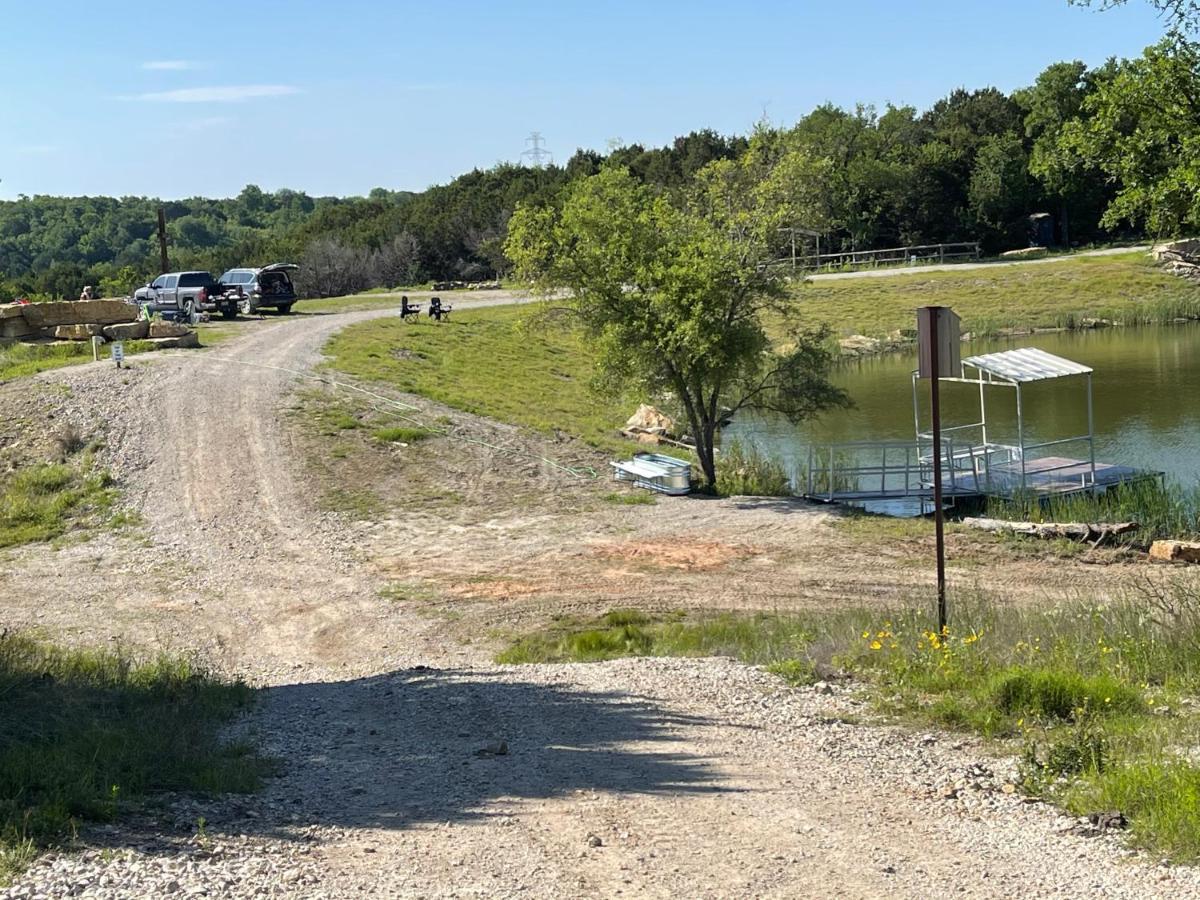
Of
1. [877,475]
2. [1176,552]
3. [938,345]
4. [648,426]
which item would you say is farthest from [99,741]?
[648,426]

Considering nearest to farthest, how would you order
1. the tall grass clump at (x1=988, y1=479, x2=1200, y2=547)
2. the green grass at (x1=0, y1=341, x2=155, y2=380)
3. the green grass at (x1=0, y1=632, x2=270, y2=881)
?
1. the green grass at (x1=0, y1=632, x2=270, y2=881)
2. the tall grass clump at (x1=988, y1=479, x2=1200, y2=547)
3. the green grass at (x1=0, y1=341, x2=155, y2=380)

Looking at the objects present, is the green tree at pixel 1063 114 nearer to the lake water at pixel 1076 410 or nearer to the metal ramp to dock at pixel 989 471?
the lake water at pixel 1076 410

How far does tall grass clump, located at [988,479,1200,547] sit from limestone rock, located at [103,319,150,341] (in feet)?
89.7

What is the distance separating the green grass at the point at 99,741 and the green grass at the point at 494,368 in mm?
16627

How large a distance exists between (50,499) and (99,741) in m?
18.0

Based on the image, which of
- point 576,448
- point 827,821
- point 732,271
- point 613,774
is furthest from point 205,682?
point 576,448

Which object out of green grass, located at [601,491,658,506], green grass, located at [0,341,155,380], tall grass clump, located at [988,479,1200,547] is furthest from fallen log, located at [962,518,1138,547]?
green grass, located at [0,341,155,380]

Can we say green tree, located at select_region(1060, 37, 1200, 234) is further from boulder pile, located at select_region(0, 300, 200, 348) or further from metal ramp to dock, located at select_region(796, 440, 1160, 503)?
boulder pile, located at select_region(0, 300, 200, 348)

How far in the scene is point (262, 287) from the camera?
52.3 metres

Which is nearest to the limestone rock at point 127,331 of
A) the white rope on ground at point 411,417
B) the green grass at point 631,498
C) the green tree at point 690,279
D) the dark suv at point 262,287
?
the white rope on ground at point 411,417

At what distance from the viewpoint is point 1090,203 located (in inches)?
3258

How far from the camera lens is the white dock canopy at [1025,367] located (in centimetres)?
2541

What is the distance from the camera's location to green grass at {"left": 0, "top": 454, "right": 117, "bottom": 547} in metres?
24.3

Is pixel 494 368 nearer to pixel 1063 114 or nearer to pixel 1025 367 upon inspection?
pixel 1025 367
